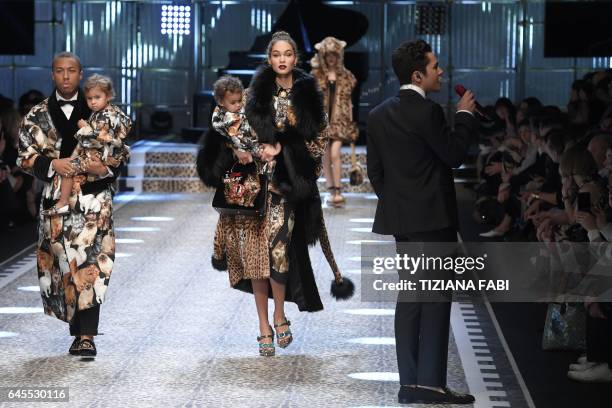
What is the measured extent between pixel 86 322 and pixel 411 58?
2.00m

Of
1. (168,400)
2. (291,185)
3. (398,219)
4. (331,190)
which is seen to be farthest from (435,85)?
(331,190)

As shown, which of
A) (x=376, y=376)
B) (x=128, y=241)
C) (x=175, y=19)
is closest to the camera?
(x=376, y=376)

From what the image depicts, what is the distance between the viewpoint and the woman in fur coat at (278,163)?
6.05m

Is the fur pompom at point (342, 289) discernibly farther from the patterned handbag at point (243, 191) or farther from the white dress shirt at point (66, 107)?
the white dress shirt at point (66, 107)

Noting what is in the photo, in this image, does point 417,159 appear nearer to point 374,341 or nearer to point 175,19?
point 374,341

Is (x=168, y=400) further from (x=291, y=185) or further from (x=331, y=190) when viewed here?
(x=331, y=190)

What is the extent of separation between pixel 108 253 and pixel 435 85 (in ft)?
6.00

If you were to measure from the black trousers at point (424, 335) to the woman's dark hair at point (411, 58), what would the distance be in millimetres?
616

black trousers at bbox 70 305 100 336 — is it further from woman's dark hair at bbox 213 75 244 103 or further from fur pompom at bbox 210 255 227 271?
woman's dark hair at bbox 213 75 244 103

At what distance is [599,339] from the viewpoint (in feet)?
18.1

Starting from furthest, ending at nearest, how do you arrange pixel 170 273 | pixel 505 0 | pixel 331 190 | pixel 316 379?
pixel 505 0, pixel 331 190, pixel 170 273, pixel 316 379

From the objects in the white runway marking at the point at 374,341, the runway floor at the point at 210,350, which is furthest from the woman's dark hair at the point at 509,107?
the white runway marking at the point at 374,341

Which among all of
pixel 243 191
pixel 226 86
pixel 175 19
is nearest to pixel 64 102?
pixel 226 86

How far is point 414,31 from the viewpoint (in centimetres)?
1775
